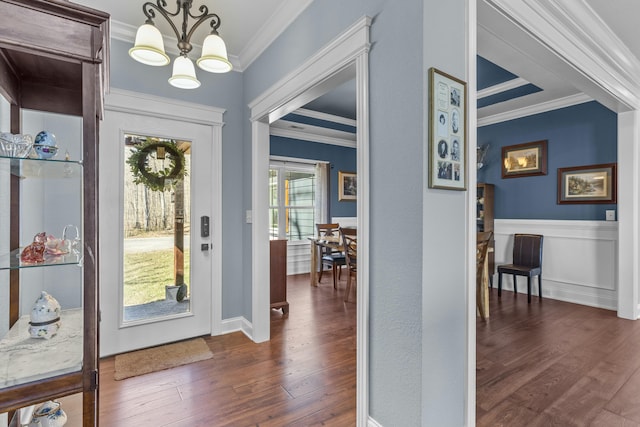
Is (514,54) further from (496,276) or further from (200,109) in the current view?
(496,276)

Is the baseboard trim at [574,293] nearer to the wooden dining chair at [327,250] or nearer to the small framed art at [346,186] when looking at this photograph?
the wooden dining chair at [327,250]

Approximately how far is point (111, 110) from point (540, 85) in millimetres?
4468

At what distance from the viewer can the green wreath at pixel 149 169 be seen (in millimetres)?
2762

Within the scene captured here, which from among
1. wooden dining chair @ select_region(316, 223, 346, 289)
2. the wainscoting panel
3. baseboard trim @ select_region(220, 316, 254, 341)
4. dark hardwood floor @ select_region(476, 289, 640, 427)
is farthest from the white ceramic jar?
the wainscoting panel

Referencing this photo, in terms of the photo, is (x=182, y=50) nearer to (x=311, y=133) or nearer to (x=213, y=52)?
(x=213, y=52)

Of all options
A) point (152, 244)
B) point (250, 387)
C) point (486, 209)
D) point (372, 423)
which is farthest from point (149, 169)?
point (486, 209)

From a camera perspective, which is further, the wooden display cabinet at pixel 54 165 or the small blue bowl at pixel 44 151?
the small blue bowl at pixel 44 151

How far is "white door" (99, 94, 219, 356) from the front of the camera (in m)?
2.63

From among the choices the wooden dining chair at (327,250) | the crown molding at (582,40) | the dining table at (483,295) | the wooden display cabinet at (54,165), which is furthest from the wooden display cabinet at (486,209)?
the wooden display cabinet at (54,165)

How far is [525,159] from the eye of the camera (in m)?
4.59

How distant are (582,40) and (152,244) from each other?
3899mm

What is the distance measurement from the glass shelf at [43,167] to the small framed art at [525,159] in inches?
202

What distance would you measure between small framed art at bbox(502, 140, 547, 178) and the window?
128 inches

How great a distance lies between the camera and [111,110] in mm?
2621
